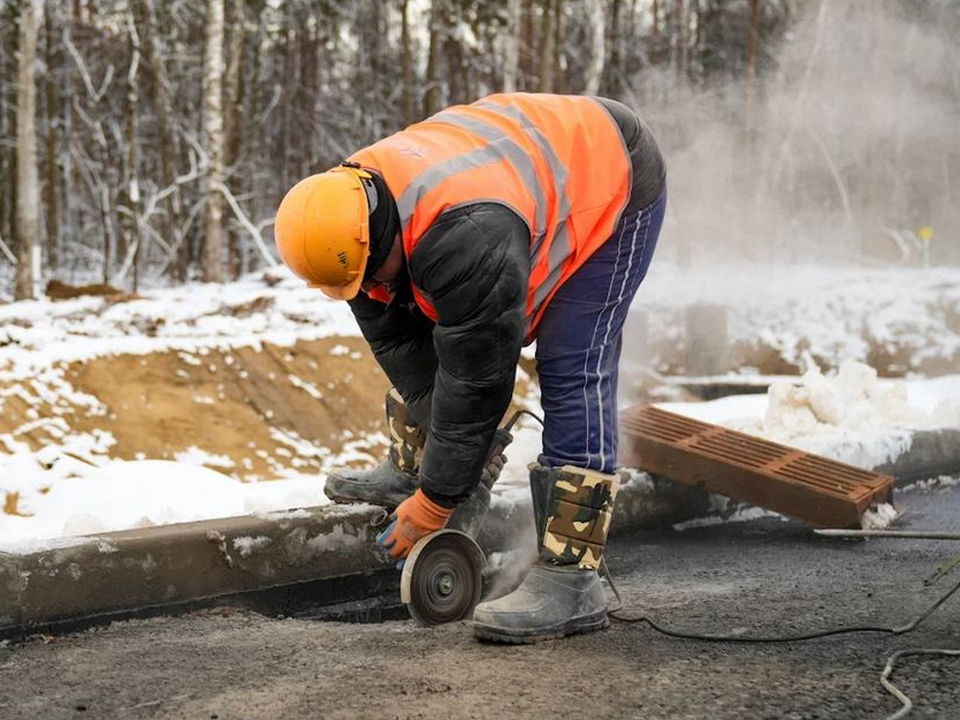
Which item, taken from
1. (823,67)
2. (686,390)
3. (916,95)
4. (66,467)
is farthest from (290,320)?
(916,95)

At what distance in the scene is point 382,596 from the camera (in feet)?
12.1

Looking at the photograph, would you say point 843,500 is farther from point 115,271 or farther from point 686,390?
point 115,271

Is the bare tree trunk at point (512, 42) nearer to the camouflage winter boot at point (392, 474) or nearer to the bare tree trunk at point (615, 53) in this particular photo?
the bare tree trunk at point (615, 53)

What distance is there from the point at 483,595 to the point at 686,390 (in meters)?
7.32

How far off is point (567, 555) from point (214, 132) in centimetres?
1252

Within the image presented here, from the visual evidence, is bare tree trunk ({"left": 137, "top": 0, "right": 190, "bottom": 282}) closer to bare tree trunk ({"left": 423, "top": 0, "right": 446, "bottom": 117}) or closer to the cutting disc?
bare tree trunk ({"left": 423, "top": 0, "right": 446, "bottom": 117})

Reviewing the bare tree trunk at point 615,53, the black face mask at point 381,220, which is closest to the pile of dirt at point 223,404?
the black face mask at point 381,220

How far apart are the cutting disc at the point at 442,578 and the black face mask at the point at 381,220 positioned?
78cm

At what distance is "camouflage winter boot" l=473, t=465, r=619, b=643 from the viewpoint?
280cm

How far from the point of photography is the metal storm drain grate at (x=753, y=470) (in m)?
4.22

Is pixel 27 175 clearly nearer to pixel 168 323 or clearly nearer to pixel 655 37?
pixel 168 323

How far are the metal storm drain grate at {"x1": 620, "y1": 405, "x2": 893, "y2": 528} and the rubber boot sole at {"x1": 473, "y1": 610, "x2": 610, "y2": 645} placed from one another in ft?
5.08

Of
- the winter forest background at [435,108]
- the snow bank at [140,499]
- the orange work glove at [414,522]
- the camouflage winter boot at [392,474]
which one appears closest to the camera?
the orange work glove at [414,522]

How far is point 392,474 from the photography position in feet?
11.9
